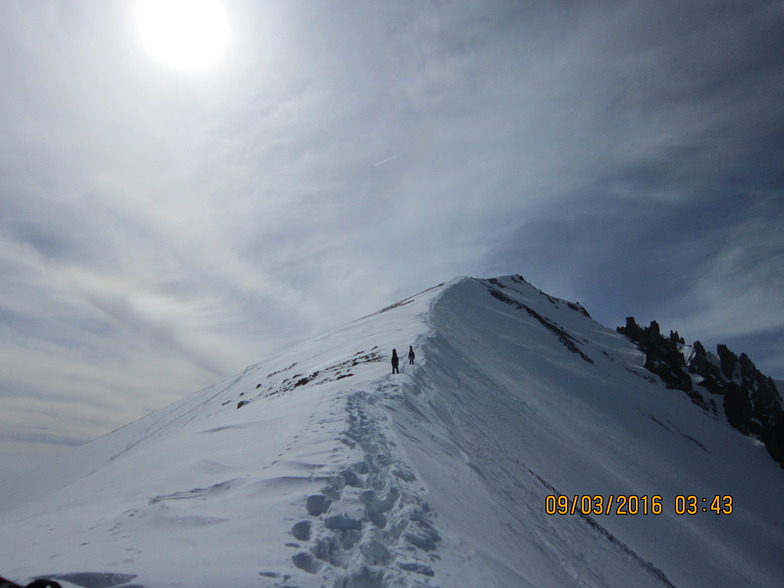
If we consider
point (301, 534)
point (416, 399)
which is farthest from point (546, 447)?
point (301, 534)

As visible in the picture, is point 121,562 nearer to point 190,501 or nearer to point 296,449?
point 190,501

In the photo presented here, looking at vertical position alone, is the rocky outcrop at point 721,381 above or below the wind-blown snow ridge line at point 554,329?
below

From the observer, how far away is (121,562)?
14.5 ft

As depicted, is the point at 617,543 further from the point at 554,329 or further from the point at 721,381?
the point at 721,381

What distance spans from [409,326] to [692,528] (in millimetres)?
20269

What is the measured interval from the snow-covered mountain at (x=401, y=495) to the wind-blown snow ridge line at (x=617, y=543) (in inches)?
4.5

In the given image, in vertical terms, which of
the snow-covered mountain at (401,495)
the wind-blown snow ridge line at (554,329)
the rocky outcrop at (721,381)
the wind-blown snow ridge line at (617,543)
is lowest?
the wind-blown snow ridge line at (617,543)

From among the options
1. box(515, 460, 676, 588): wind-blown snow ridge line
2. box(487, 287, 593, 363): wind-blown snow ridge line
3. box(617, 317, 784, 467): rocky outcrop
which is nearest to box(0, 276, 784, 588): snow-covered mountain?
box(515, 460, 676, 588): wind-blown snow ridge line

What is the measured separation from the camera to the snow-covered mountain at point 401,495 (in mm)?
5016
